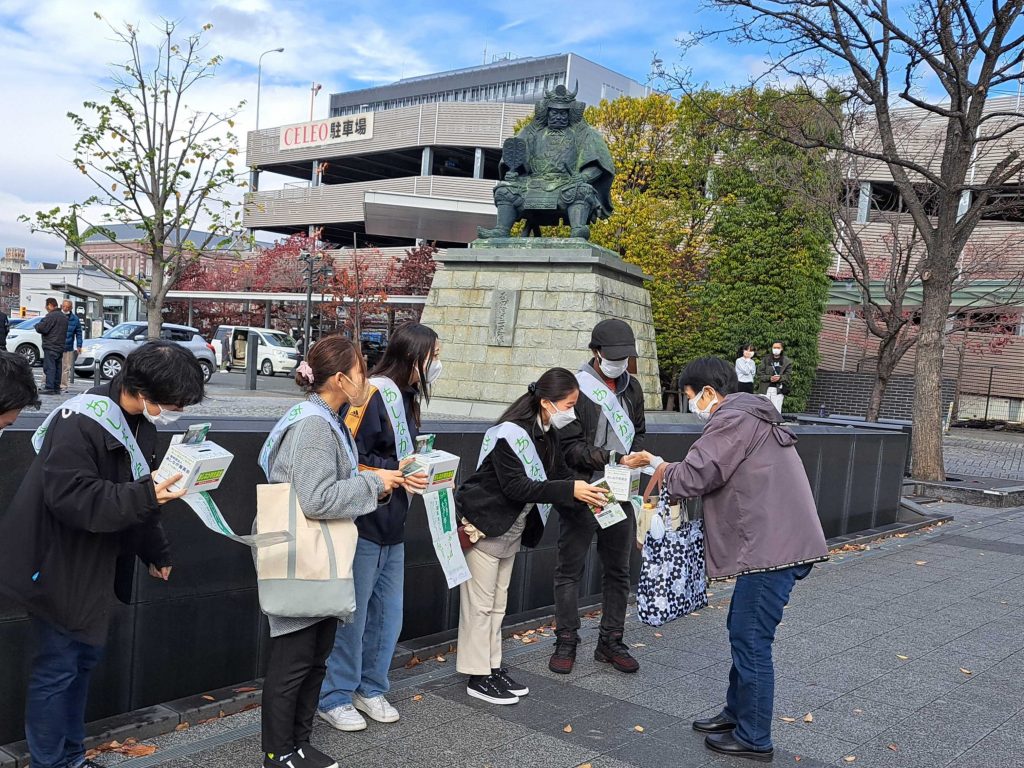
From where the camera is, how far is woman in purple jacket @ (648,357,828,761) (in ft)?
12.0

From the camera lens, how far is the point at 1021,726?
433cm

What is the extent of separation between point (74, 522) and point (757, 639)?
2644 mm

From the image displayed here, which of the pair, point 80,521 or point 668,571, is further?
point 668,571

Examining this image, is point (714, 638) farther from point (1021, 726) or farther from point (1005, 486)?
point (1005, 486)

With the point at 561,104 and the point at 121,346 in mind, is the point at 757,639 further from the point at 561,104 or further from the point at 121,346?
the point at 121,346

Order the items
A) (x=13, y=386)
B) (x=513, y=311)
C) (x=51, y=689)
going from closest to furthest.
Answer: (x=13, y=386) < (x=51, y=689) < (x=513, y=311)

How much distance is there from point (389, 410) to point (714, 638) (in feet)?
9.58

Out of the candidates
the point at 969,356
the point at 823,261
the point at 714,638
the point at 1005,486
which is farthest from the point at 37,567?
the point at 969,356

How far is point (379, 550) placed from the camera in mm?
3812

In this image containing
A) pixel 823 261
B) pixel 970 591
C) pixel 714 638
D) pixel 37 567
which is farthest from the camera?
pixel 823 261

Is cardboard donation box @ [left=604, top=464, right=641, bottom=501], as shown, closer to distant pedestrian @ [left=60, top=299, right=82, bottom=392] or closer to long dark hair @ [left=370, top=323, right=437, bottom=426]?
long dark hair @ [left=370, top=323, right=437, bottom=426]

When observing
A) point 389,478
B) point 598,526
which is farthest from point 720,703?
point 389,478

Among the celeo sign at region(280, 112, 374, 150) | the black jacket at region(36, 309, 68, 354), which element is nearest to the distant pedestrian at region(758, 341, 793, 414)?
the black jacket at region(36, 309, 68, 354)

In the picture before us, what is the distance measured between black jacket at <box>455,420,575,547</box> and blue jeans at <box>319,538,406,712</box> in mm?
415
